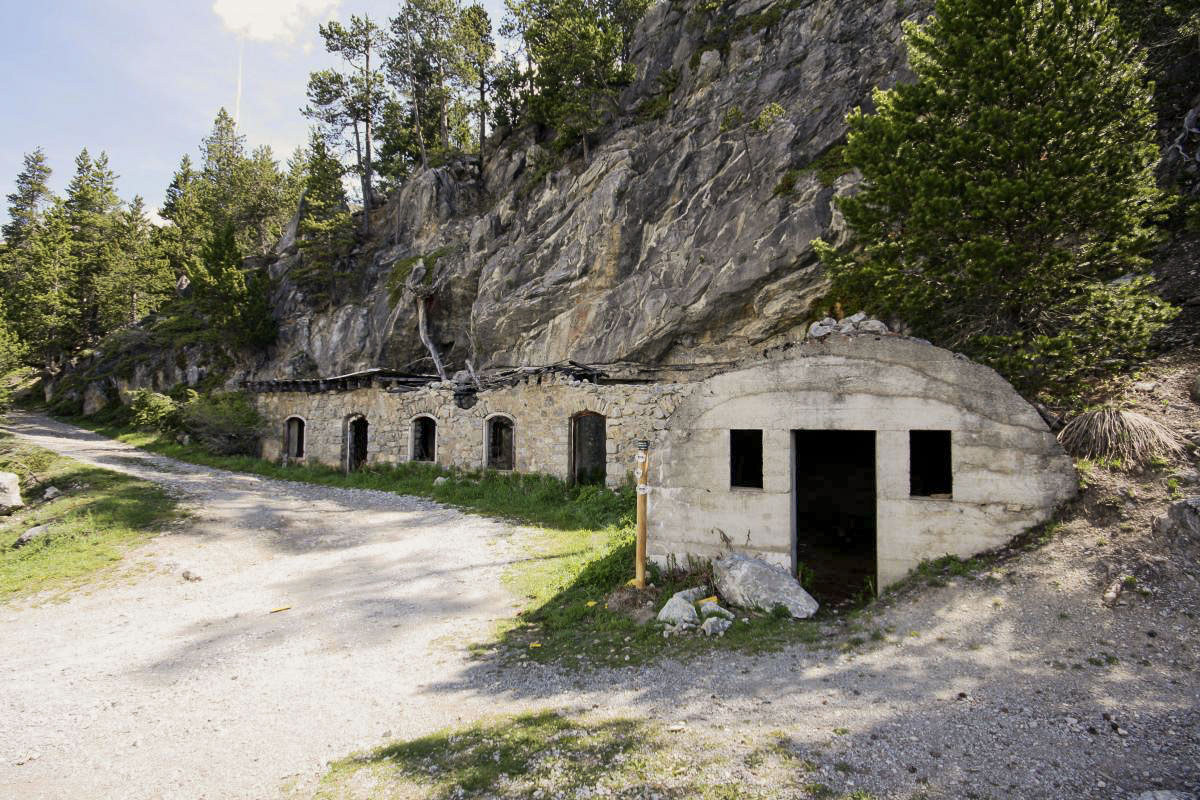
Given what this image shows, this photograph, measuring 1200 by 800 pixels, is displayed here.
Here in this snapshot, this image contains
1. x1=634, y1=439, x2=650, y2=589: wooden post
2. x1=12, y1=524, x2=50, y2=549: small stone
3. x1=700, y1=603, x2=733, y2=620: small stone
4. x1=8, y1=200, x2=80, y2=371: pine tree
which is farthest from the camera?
x1=8, y1=200, x2=80, y2=371: pine tree

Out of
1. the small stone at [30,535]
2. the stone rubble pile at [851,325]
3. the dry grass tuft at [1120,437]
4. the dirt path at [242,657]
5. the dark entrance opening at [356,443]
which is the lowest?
the dirt path at [242,657]

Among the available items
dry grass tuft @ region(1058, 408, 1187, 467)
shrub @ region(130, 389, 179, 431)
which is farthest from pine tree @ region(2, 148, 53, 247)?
dry grass tuft @ region(1058, 408, 1187, 467)

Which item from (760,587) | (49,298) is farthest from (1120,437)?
(49,298)

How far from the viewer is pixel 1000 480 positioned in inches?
271

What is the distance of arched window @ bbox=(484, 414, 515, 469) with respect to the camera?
60.2ft

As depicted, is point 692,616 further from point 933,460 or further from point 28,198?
point 28,198

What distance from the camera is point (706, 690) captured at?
5465 millimetres

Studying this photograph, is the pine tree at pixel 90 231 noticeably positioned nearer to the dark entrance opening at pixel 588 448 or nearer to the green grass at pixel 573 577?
the green grass at pixel 573 577

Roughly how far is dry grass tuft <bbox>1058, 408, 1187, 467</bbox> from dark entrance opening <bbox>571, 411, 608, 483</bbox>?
35.6 feet

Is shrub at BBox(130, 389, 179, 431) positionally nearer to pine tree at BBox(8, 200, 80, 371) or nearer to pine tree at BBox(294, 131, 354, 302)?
pine tree at BBox(294, 131, 354, 302)

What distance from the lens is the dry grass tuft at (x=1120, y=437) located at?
23.4 feet

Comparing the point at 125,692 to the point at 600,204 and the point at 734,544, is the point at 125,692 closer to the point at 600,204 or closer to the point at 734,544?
the point at 734,544

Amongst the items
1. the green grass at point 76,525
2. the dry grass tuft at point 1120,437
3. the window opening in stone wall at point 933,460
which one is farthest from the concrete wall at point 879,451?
the green grass at point 76,525

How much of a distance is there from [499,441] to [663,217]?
10.9 meters
